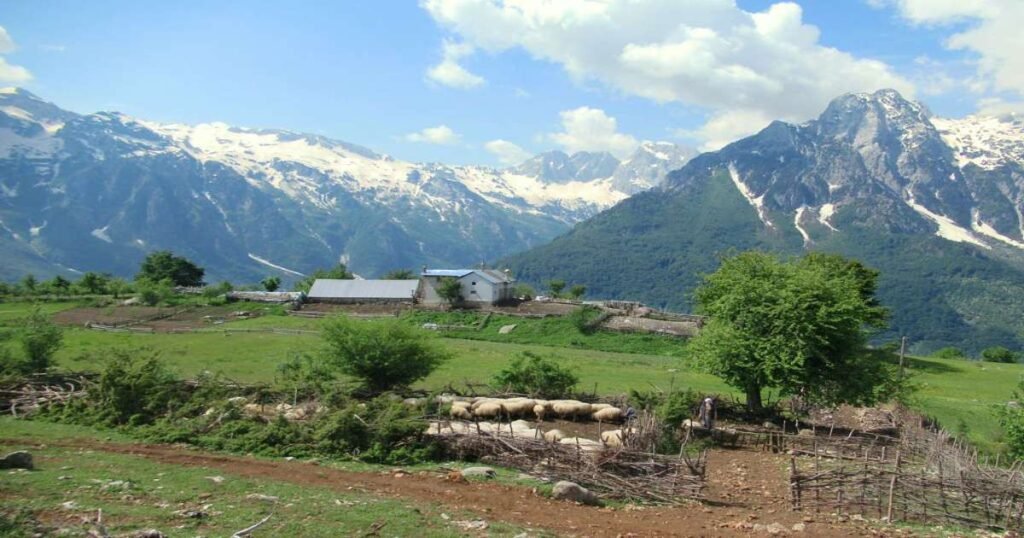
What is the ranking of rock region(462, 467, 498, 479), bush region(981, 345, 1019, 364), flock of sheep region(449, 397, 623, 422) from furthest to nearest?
bush region(981, 345, 1019, 364) < flock of sheep region(449, 397, 623, 422) < rock region(462, 467, 498, 479)

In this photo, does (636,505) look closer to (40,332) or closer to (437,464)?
(437,464)

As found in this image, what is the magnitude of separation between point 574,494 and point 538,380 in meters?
16.9

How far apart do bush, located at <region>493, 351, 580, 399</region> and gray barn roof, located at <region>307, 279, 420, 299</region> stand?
235ft

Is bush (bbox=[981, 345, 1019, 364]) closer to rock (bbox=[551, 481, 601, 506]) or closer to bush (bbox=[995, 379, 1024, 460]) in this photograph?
bush (bbox=[995, 379, 1024, 460])

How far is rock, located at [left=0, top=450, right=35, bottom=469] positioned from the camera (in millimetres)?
17578

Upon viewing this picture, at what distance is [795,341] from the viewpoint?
3262 centimetres

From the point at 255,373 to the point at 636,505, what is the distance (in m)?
31.5

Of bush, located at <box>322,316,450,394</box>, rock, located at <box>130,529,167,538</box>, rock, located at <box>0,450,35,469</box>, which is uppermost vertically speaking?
bush, located at <box>322,316,450,394</box>

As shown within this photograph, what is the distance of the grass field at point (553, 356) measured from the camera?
139 feet

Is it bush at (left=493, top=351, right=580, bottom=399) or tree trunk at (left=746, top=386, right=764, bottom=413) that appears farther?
bush at (left=493, top=351, right=580, bottom=399)

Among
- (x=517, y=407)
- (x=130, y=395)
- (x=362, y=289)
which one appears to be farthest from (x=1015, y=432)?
(x=362, y=289)

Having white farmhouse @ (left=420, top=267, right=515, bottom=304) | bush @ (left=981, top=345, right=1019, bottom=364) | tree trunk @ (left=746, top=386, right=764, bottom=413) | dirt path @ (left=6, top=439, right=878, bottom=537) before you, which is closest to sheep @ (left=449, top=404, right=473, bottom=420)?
dirt path @ (left=6, top=439, right=878, bottom=537)

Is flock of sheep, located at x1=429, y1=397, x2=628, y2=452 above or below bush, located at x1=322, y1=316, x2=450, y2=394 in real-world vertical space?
below

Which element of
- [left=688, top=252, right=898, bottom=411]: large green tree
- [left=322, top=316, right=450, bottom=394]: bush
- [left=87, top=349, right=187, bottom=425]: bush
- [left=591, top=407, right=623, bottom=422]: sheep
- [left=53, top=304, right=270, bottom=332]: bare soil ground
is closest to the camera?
[left=87, top=349, right=187, bottom=425]: bush
